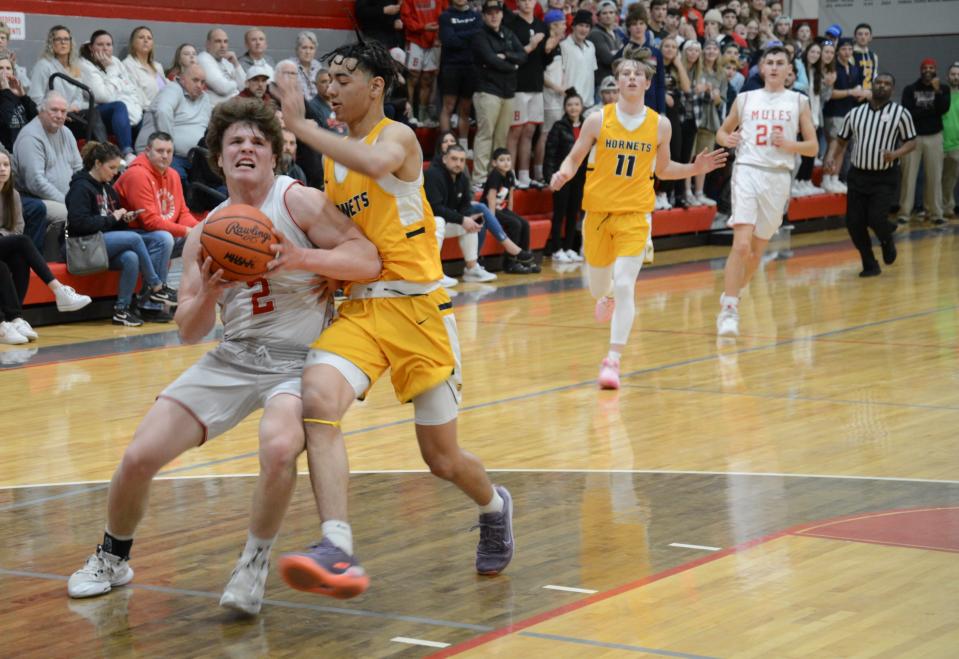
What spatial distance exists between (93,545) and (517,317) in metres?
7.06

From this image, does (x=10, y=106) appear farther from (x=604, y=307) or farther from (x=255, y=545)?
(x=255, y=545)

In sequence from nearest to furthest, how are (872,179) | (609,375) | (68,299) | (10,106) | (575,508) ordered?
1. (575,508)
2. (609,375)
3. (68,299)
4. (10,106)
5. (872,179)

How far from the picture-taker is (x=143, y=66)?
1388 cm

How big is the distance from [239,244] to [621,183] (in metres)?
5.13

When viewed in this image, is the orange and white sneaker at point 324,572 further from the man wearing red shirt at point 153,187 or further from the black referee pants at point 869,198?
the black referee pants at point 869,198

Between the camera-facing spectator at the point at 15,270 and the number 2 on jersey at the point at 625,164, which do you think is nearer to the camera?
the number 2 on jersey at the point at 625,164

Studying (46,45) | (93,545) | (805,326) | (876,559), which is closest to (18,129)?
(46,45)

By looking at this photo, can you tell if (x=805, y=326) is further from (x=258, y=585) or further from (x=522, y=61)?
(x=258, y=585)

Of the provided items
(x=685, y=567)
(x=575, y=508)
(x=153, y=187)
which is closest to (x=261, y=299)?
(x=685, y=567)

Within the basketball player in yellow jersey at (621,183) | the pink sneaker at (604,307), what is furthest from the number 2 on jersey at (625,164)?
the pink sneaker at (604,307)

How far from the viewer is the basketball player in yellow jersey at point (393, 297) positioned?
4637 millimetres

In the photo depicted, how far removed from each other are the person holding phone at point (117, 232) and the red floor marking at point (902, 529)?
7486 mm

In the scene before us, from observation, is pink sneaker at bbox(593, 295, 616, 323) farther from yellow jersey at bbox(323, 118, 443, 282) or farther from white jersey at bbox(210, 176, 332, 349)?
white jersey at bbox(210, 176, 332, 349)

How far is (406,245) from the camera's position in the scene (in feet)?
16.0
